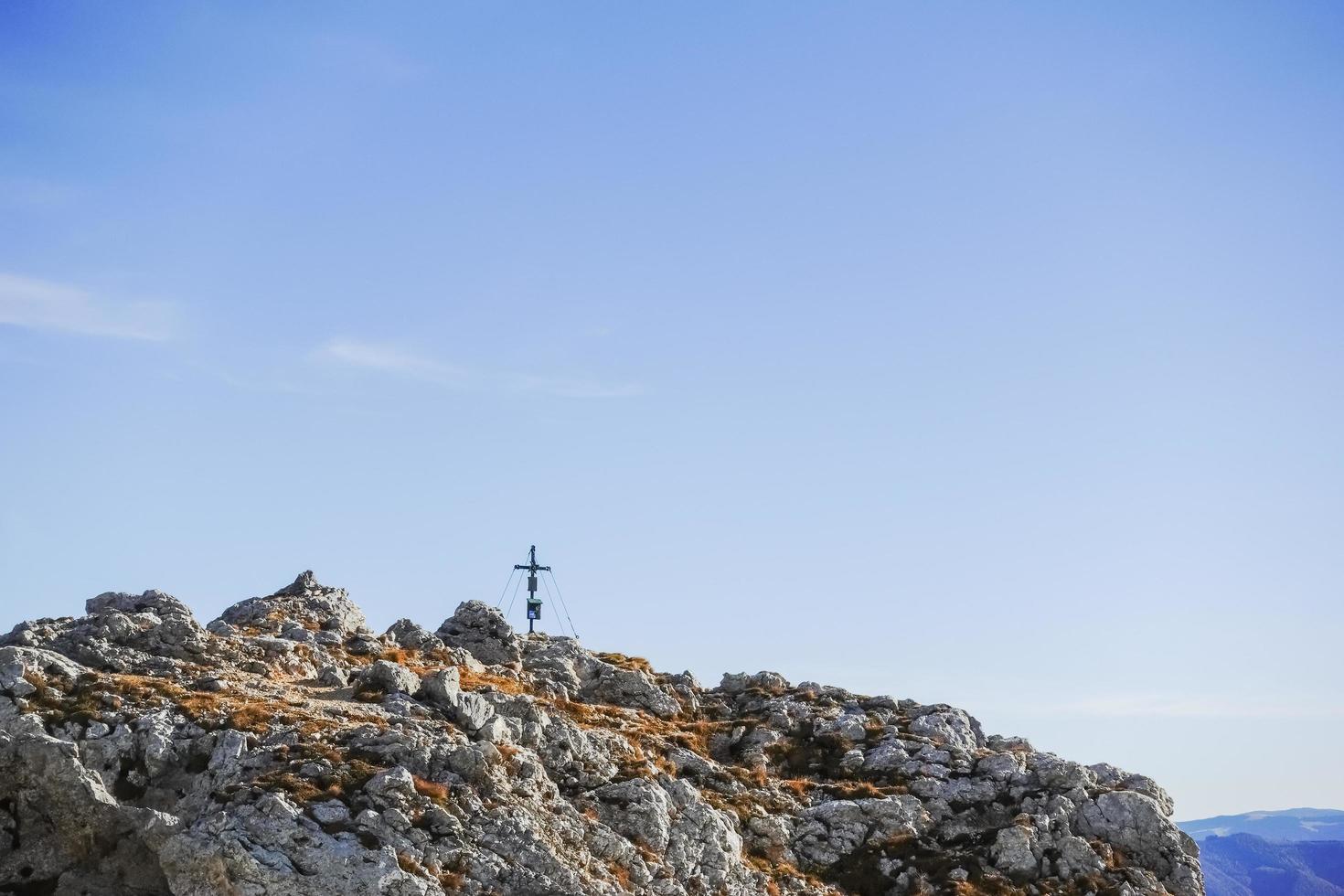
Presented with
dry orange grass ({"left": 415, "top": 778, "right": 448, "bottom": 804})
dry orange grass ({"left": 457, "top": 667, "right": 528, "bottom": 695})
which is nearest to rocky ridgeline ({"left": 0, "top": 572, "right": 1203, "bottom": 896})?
dry orange grass ({"left": 415, "top": 778, "right": 448, "bottom": 804})

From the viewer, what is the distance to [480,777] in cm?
4284

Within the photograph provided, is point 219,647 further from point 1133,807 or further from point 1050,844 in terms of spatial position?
point 1133,807

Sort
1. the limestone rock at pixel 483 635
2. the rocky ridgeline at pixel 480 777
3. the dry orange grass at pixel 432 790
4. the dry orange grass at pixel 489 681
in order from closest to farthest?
1. the rocky ridgeline at pixel 480 777
2. the dry orange grass at pixel 432 790
3. the dry orange grass at pixel 489 681
4. the limestone rock at pixel 483 635

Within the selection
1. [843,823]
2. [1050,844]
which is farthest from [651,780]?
[1050,844]

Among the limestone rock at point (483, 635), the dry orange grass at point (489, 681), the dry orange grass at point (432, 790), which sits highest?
the limestone rock at point (483, 635)

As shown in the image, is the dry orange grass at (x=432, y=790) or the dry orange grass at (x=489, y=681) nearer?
the dry orange grass at (x=432, y=790)

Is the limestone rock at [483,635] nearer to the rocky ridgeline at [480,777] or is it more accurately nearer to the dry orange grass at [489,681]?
the rocky ridgeline at [480,777]

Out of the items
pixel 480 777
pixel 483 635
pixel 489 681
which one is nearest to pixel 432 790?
pixel 480 777

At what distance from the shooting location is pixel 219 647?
51.5 meters

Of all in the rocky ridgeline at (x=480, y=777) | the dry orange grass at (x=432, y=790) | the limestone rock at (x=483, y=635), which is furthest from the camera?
the limestone rock at (x=483, y=635)

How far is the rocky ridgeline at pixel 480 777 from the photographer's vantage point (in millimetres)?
39062

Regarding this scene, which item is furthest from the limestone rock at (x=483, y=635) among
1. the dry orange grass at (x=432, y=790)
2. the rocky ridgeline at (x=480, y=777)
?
the dry orange grass at (x=432, y=790)

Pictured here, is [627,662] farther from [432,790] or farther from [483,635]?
[432,790]

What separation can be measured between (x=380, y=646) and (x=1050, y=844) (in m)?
29.2
